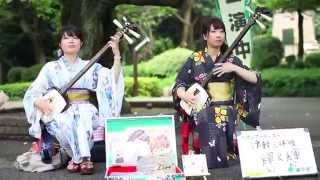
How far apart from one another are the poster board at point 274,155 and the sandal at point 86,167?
4.88 ft

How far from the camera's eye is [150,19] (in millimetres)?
26531

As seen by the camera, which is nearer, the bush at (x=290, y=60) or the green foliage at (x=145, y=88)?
the green foliage at (x=145, y=88)

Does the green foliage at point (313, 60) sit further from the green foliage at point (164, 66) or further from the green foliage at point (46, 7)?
the green foliage at point (46, 7)

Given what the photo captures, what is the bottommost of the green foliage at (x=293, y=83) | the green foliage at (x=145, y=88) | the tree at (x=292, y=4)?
the green foliage at (x=293, y=83)

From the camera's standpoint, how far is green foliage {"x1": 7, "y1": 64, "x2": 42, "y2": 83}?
20938mm

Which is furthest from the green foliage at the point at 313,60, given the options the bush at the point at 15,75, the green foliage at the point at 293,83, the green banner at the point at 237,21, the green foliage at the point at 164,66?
the green banner at the point at 237,21

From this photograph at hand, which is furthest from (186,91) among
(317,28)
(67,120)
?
(317,28)

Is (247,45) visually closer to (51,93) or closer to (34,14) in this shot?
(51,93)

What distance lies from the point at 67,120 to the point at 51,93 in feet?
1.03

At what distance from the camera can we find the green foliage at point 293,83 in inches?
696

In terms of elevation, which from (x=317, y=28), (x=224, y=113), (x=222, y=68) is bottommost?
(x=317, y=28)

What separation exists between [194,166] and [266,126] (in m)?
5.51

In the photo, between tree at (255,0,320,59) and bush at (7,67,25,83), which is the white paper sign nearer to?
tree at (255,0,320,59)

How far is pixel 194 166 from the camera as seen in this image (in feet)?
16.9
